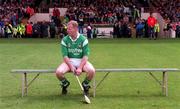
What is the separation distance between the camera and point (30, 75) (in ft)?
49.8

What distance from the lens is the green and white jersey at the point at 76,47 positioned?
11.1 m

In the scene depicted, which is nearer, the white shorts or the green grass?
the green grass

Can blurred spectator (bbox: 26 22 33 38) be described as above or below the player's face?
below

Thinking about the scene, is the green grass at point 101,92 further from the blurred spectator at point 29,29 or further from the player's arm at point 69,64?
the blurred spectator at point 29,29

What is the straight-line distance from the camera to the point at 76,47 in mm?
11133

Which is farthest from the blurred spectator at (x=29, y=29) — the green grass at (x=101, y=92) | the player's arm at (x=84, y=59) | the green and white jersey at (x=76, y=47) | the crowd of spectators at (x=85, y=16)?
the player's arm at (x=84, y=59)

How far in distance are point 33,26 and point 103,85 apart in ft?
88.2

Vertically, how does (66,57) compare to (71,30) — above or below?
below

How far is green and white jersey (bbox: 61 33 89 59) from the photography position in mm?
11094

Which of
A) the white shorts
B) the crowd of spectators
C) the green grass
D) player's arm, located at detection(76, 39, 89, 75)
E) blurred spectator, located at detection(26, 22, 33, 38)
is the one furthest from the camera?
the crowd of spectators

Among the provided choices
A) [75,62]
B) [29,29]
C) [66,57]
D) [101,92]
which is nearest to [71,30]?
[66,57]

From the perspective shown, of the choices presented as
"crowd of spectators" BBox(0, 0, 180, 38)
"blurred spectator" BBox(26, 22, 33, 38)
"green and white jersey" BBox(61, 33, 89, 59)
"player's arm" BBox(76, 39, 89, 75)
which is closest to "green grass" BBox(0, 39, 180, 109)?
"player's arm" BBox(76, 39, 89, 75)

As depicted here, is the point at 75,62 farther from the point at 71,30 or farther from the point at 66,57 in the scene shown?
the point at 71,30

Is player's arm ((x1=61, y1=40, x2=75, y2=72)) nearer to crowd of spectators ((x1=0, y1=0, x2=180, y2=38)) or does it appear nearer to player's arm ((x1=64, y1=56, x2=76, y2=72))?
player's arm ((x1=64, y1=56, x2=76, y2=72))
